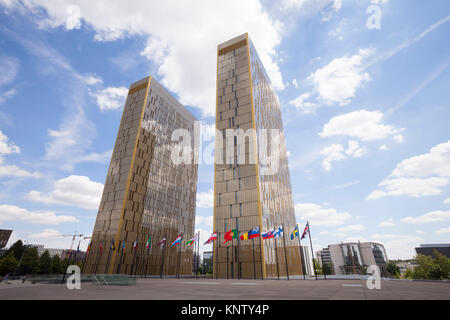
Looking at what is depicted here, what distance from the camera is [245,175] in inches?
1828

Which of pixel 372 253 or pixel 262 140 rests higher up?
pixel 262 140

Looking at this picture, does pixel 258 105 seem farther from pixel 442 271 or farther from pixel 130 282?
pixel 442 271

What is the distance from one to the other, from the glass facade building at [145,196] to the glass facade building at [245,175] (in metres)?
17.7

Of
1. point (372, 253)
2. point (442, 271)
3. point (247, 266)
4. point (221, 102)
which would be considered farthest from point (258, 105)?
point (372, 253)

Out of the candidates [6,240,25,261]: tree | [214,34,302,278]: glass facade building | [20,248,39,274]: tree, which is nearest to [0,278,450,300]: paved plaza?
[214,34,302,278]: glass facade building

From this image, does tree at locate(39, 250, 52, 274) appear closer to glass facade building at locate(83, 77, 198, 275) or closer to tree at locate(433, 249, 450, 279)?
glass facade building at locate(83, 77, 198, 275)

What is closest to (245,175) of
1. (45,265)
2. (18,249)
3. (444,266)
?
(444,266)

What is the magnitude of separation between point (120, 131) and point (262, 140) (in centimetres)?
4856

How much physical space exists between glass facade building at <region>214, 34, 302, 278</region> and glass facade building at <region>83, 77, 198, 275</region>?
17.7m

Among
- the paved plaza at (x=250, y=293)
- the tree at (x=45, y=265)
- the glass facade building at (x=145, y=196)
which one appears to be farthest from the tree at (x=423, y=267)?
the tree at (x=45, y=265)

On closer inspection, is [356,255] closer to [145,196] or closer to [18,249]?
[145,196]

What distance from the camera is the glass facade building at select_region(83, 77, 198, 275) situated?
57.2m

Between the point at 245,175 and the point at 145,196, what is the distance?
35.9 metres
